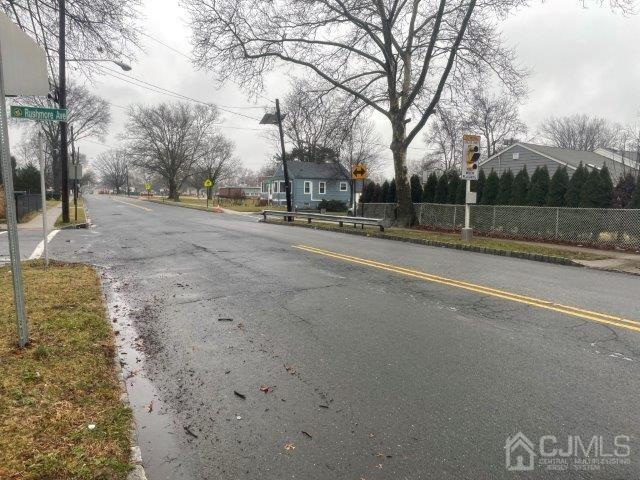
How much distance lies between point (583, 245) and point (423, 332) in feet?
41.2

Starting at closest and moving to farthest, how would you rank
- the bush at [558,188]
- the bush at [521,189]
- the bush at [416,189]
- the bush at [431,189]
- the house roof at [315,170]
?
1. the bush at [558,188]
2. the bush at [521,189]
3. the bush at [431,189]
4. the bush at [416,189]
5. the house roof at [315,170]

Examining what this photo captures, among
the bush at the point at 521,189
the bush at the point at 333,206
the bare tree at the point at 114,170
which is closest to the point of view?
the bush at the point at 521,189

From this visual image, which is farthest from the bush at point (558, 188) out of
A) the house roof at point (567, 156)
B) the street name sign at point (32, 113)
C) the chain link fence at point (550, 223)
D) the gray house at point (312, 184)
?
the gray house at point (312, 184)

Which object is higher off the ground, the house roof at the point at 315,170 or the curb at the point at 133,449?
the house roof at the point at 315,170

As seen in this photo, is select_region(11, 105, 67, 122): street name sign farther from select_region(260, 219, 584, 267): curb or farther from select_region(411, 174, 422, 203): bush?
select_region(411, 174, 422, 203): bush

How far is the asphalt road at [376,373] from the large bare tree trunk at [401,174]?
44.1 ft

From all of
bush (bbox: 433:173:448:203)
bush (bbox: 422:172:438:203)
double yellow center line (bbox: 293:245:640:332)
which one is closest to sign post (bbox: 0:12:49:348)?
double yellow center line (bbox: 293:245:640:332)

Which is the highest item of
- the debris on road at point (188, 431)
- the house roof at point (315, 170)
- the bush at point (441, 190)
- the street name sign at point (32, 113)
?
the house roof at point (315, 170)

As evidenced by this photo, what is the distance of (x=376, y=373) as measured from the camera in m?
4.27

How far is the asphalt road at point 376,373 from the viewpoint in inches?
117

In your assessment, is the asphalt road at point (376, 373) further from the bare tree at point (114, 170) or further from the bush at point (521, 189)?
the bare tree at point (114, 170)

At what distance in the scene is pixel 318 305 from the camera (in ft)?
22.1

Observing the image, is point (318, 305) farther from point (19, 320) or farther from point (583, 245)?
point (583, 245)

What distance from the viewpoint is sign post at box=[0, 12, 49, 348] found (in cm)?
413
